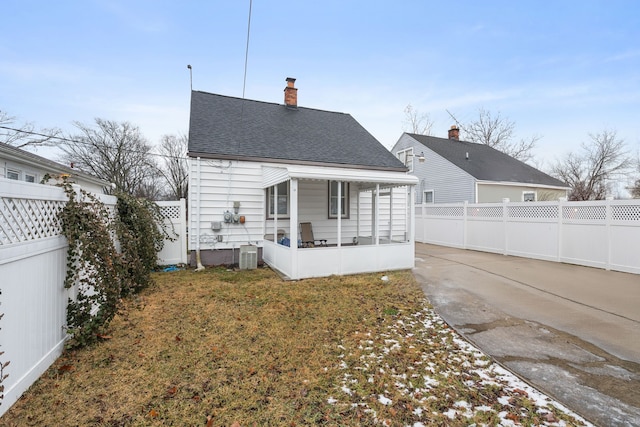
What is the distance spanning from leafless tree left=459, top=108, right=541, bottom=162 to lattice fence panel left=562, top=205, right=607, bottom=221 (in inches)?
838

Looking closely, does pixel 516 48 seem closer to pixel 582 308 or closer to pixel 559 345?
pixel 582 308

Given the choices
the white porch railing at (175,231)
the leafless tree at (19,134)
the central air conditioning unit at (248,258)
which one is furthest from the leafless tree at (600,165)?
the leafless tree at (19,134)

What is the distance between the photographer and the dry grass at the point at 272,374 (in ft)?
7.66

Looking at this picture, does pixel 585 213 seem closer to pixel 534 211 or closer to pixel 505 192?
pixel 534 211

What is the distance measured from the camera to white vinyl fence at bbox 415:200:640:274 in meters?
7.23

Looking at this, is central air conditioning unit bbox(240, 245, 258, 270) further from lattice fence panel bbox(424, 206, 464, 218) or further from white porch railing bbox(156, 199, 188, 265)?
lattice fence panel bbox(424, 206, 464, 218)

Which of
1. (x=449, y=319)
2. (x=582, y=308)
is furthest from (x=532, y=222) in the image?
(x=449, y=319)

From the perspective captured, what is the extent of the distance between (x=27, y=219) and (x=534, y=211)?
453 inches

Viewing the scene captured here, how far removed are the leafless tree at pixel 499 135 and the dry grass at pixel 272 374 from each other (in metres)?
27.6

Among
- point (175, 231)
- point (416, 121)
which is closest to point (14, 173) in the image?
point (175, 231)

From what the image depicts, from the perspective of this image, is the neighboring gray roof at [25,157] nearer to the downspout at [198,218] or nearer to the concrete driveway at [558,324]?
the downspout at [198,218]

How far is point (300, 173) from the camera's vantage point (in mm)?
6523

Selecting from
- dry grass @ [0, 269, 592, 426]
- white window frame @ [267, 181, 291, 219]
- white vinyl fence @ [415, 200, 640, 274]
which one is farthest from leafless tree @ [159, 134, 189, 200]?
dry grass @ [0, 269, 592, 426]

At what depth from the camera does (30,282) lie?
263 centimetres
